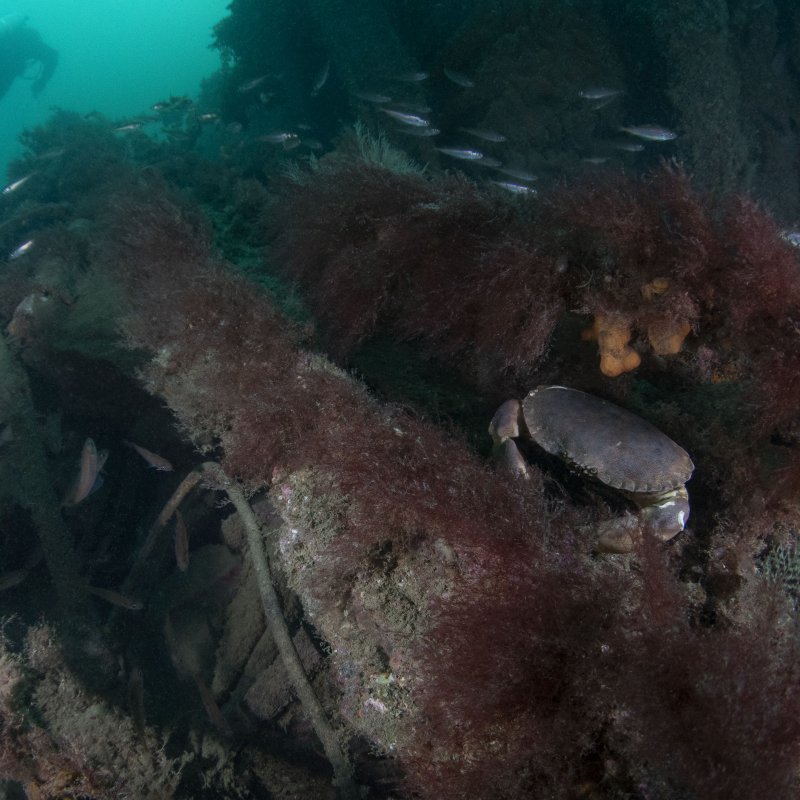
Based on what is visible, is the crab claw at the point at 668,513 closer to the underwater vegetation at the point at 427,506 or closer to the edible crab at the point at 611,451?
the edible crab at the point at 611,451

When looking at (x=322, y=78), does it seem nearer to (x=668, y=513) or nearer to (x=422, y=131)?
(x=422, y=131)

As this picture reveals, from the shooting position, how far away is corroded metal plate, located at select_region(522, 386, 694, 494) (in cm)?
333

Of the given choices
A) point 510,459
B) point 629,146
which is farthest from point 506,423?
point 629,146

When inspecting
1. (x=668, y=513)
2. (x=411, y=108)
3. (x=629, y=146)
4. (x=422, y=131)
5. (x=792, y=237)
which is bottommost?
(x=668, y=513)

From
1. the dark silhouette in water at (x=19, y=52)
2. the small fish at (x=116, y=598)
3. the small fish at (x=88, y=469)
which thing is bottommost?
the small fish at (x=116, y=598)

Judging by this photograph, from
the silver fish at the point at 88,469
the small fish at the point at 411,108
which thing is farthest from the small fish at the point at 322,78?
the silver fish at the point at 88,469

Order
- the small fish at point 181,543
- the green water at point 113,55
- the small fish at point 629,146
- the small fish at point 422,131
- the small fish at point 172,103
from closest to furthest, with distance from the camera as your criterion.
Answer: the small fish at point 181,543 → the small fish at point 629,146 → the small fish at point 422,131 → the small fish at point 172,103 → the green water at point 113,55

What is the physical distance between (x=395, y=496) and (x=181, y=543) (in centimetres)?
404

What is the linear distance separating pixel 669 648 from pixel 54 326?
7.15 meters

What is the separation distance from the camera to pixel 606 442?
3510 mm

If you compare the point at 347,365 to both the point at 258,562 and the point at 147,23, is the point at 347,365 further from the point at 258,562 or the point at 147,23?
the point at 147,23

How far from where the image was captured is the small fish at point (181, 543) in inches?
236

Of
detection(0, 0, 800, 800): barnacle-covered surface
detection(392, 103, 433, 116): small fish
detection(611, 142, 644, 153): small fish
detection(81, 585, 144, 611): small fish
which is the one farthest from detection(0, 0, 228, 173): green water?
detection(81, 585, 144, 611): small fish

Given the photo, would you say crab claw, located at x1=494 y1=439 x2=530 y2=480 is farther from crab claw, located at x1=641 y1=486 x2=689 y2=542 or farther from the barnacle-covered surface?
crab claw, located at x1=641 y1=486 x2=689 y2=542
